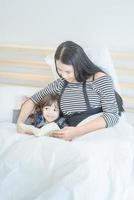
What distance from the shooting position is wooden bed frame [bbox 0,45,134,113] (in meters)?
2.08

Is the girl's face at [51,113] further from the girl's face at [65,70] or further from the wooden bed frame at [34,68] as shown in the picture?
the wooden bed frame at [34,68]

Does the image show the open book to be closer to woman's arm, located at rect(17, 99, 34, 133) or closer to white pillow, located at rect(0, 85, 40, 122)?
woman's arm, located at rect(17, 99, 34, 133)

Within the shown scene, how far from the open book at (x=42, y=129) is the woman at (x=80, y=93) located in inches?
2.1

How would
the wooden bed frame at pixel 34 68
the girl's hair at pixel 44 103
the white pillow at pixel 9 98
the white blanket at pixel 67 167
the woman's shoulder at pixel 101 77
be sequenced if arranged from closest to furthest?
the white blanket at pixel 67 167 → the woman's shoulder at pixel 101 77 → the girl's hair at pixel 44 103 → the white pillow at pixel 9 98 → the wooden bed frame at pixel 34 68

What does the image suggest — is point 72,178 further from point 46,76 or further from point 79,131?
point 46,76

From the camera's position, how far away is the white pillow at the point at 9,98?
1969 millimetres

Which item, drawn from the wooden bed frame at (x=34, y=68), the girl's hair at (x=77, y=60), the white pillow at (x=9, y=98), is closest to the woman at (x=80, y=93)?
the girl's hair at (x=77, y=60)

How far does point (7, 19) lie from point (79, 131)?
3.49 ft

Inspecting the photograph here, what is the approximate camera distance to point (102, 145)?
142 cm

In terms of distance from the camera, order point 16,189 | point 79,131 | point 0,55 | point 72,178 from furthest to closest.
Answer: point 0,55, point 79,131, point 16,189, point 72,178

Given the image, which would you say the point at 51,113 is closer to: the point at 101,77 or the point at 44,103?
the point at 44,103

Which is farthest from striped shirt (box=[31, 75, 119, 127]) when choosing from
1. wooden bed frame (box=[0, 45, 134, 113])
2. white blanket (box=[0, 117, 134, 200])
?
wooden bed frame (box=[0, 45, 134, 113])

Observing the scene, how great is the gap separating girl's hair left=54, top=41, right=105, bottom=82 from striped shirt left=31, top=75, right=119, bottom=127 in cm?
5

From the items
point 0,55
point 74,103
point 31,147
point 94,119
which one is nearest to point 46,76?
point 0,55
